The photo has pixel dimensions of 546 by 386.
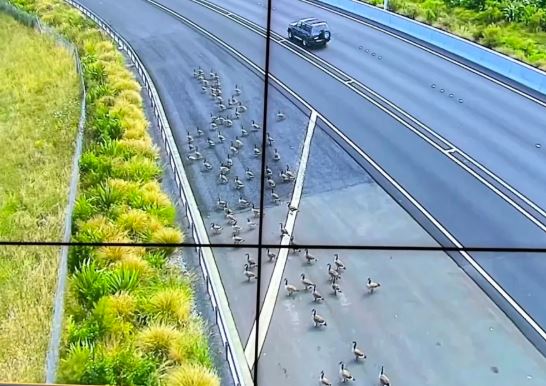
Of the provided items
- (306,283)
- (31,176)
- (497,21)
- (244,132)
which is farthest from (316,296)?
(497,21)

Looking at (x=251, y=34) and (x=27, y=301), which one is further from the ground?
(x=251, y=34)

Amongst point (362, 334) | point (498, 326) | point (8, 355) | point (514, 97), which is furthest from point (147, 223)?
point (514, 97)

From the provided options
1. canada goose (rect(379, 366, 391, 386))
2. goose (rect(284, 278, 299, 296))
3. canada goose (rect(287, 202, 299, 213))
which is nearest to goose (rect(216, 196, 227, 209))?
canada goose (rect(287, 202, 299, 213))

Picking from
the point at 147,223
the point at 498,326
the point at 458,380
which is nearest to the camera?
the point at 458,380

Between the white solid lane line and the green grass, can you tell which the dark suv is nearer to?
the white solid lane line

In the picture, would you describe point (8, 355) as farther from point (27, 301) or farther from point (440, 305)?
point (440, 305)

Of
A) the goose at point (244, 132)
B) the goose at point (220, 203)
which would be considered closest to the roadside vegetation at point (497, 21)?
the goose at point (244, 132)

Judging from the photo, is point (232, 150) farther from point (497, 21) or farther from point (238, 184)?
point (497, 21)

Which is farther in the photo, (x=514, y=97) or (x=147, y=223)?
(x=514, y=97)
